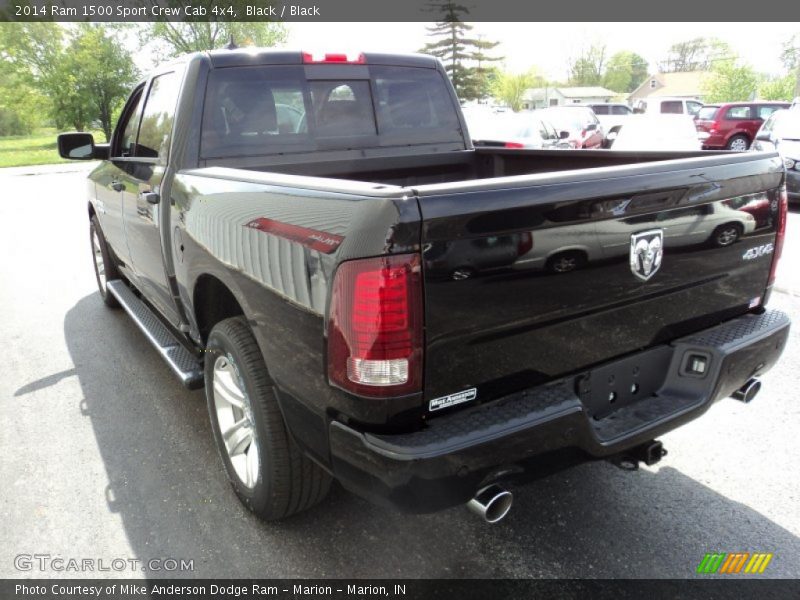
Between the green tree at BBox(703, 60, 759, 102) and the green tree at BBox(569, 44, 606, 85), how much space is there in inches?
2060

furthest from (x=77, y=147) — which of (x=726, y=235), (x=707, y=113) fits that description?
(x=707, y=113)

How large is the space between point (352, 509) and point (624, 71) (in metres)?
121

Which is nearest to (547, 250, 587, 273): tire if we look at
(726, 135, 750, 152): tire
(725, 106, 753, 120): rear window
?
(726, 135, 750, 152): tire

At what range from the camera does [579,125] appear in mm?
17703

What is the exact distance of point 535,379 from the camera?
2.14 meters

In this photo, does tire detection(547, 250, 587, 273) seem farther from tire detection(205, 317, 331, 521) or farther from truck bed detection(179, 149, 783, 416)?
tire detection(205, 317, 331, 521)

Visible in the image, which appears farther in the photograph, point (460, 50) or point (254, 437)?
point (460, 50)

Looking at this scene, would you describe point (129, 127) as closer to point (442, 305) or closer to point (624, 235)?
point (442, 305)

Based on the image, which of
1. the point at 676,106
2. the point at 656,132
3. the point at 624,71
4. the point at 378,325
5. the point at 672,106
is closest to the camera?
the point at 378,325

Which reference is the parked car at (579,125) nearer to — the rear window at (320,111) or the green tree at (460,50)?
the rear window at (320,111)

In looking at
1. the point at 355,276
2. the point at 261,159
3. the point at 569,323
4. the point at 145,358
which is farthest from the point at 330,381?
the point at 145,358

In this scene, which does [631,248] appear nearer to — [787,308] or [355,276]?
[355,276]

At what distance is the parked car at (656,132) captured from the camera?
1439 cm

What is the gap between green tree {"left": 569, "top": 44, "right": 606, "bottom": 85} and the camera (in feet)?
332
